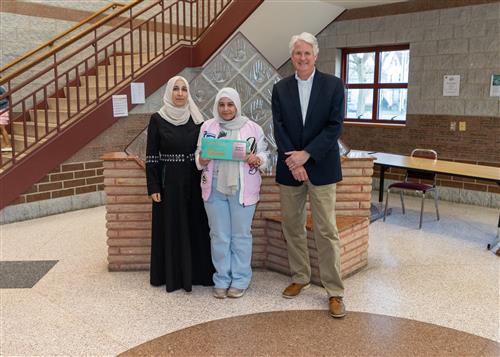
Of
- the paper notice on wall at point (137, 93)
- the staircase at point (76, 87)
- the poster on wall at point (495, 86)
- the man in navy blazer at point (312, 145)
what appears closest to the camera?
the man in navy blazer at point (312, 145)

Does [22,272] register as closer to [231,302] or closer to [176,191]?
[176,191]

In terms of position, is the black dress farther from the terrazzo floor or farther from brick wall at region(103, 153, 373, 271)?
brick wall at region(103, 153, 373, 271)

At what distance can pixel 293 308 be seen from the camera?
3.04 metres

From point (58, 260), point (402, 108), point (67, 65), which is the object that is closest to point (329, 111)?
point (58, 260)

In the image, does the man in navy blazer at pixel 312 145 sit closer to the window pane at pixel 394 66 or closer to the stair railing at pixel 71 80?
the stair railing at pixel 71 80

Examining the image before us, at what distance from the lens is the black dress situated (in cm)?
312

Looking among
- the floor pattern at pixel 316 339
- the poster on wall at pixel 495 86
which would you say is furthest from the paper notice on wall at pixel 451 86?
the floor pattern at pixel 316 339

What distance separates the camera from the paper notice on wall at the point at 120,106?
5855 millimetres

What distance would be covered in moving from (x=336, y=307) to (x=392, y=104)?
4919 millimetres

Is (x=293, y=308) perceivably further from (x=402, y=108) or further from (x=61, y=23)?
(x=61, y=23)

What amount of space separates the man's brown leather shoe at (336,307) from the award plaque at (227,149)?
3.69 ft

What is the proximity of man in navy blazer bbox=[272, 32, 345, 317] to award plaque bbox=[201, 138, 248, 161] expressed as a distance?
256 mm

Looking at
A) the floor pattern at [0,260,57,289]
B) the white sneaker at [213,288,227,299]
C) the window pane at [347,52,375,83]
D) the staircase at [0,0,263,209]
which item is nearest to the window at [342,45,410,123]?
the window pane at [347,52,375,83]

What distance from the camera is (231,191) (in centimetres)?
301
